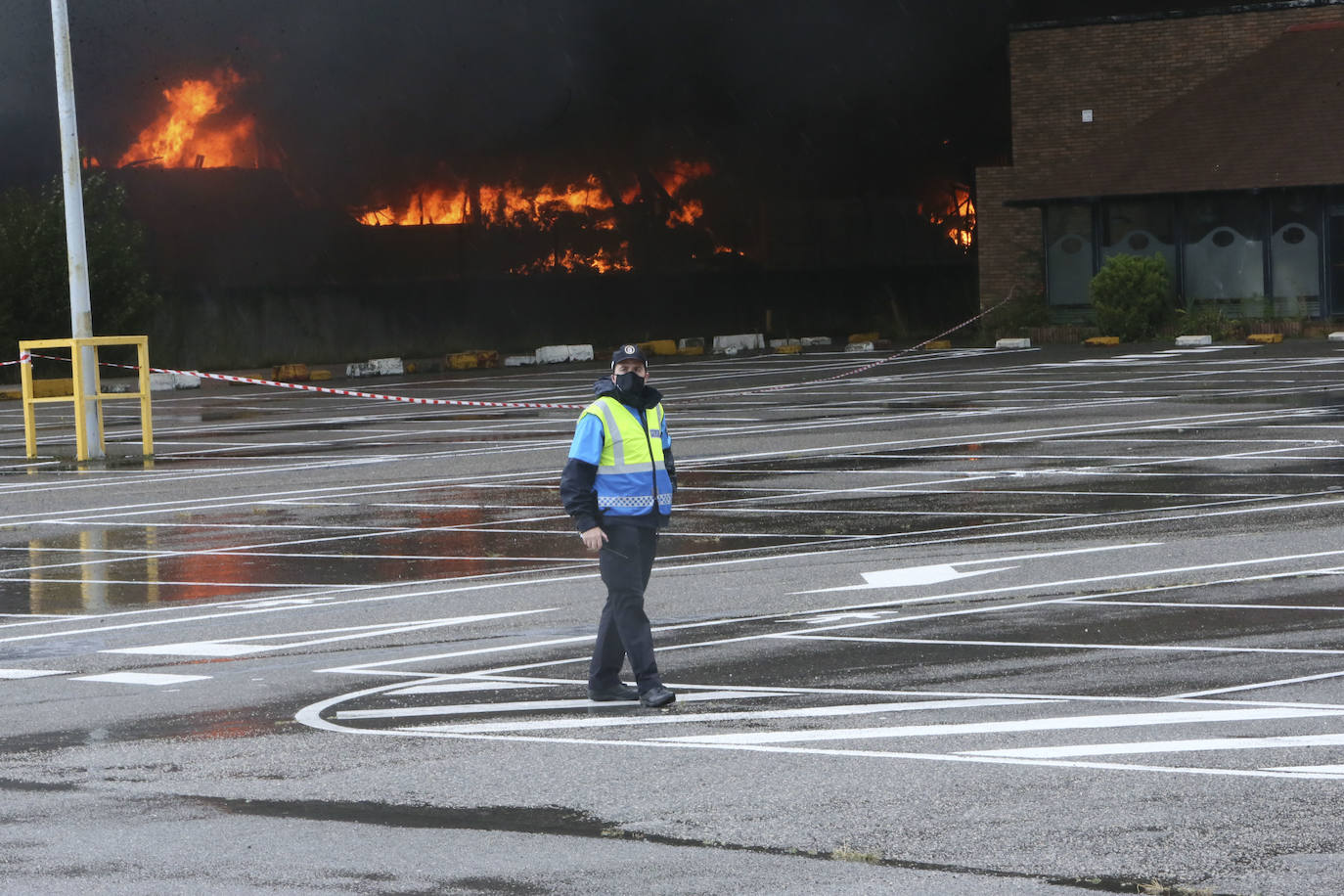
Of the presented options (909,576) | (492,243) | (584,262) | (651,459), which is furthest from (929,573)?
(584,262)

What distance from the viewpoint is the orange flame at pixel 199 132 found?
157 ft

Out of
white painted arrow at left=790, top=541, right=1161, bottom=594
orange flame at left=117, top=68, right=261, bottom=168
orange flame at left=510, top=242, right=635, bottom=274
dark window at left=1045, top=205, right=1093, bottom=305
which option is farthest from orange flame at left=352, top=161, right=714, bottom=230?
white painted arrow at left=790, top=541, right=1161, bottom=594

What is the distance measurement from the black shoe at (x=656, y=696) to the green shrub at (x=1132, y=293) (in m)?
31.8

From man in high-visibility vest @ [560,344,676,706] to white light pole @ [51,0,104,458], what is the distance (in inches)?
584

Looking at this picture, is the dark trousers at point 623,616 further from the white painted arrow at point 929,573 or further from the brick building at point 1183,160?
the brick building at point 1183,160

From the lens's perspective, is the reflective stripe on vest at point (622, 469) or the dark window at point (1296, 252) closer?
the reflective stripe on vest at point (622, 469)

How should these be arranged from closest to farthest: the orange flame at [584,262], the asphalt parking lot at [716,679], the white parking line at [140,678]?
the asphalt parking lot at [716,679] → the white parking line at [140,678] → the orange flame at [584,262]

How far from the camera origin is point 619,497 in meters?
8.49

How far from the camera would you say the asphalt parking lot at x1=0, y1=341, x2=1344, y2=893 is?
594 centimetres

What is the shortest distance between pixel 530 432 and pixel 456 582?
11.5 m

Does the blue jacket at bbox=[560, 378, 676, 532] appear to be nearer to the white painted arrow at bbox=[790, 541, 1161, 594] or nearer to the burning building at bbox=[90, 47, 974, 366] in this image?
the white painted arrow at bbox=[790, 541, 1161, 594]

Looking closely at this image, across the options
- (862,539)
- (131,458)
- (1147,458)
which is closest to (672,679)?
(862,539)

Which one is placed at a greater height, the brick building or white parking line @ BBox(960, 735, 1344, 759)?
the brick building

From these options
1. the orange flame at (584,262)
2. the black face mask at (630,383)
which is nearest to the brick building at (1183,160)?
the orange flame at (584,262)
